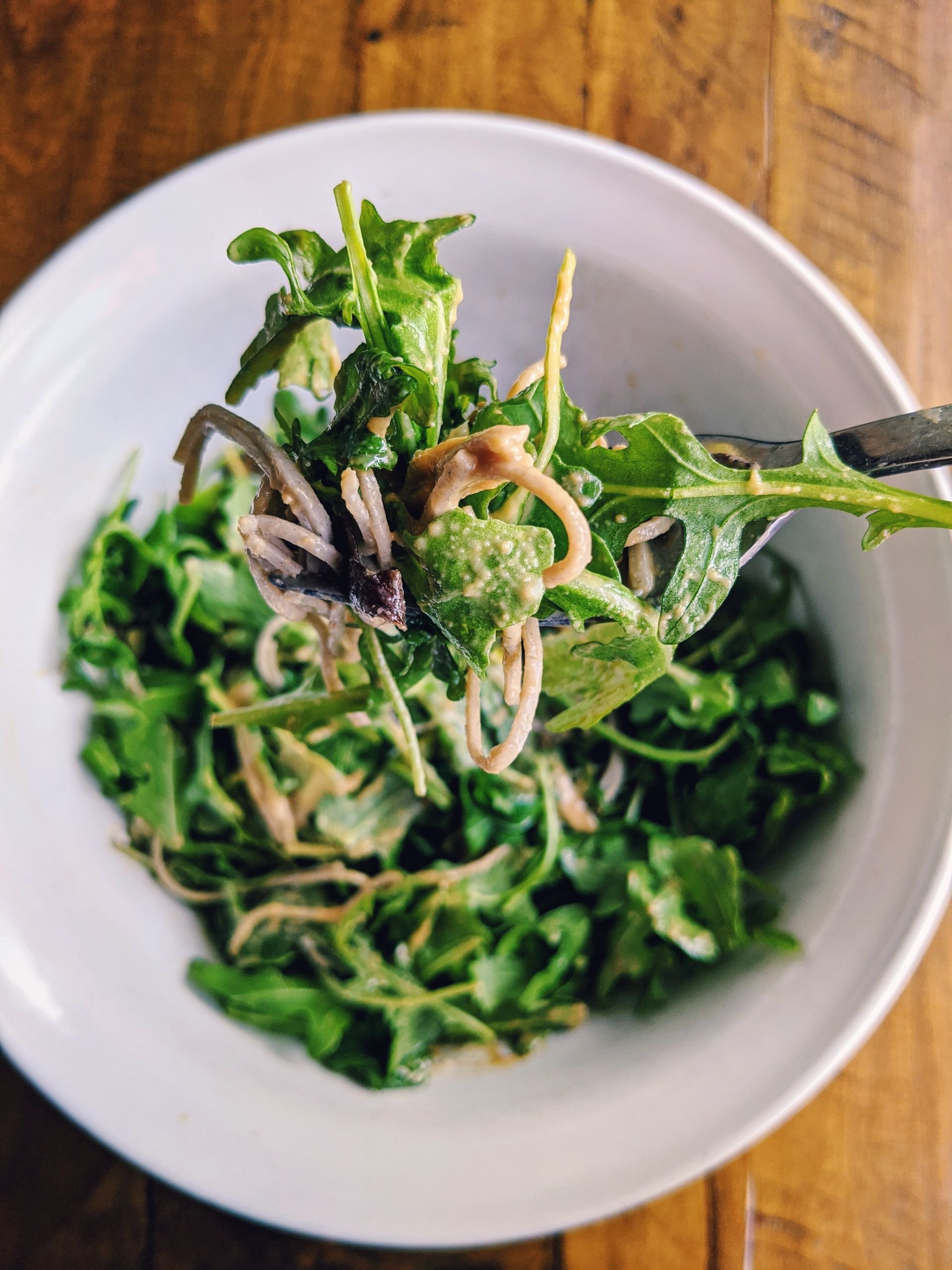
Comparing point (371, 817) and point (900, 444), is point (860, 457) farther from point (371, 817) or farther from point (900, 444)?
point (371, 817)

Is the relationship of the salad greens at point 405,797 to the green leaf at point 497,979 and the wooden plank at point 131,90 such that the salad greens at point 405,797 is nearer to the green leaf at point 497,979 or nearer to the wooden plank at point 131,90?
the green leaf at point 497,979

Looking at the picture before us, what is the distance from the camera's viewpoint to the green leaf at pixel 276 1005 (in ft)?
3.26

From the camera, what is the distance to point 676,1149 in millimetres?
887

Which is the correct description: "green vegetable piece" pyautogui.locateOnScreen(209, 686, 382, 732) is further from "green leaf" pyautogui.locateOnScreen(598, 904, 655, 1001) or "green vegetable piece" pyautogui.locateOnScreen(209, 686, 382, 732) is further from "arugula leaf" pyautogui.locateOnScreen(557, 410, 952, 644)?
"green leaf" pyautogui.locateOnScreen(598, 904, 655, 1001)

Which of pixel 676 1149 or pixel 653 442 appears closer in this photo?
pixel 653 442

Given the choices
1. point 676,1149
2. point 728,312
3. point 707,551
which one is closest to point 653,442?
point 707,551

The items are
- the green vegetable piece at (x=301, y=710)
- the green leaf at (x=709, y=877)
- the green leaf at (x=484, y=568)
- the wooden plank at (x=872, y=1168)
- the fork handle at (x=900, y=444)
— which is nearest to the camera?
the green leaf at (x=484, y=568)

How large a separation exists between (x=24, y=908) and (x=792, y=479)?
0.82 metres

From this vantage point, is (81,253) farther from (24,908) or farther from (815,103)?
(815,103)

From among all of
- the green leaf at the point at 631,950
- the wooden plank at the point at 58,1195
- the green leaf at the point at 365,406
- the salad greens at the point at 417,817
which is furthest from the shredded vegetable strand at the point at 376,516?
the wooden plank at the point at 58,1195

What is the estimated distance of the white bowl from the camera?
89 cm

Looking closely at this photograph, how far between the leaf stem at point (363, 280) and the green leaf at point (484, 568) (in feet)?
0.43

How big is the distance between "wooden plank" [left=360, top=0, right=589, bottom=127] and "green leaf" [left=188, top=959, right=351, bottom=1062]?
1022 millimetres

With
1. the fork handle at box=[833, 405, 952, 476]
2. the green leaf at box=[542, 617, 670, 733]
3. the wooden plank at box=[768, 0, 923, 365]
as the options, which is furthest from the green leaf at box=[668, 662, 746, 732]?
the wooden plank at box=[768, 0, 923, 365]
